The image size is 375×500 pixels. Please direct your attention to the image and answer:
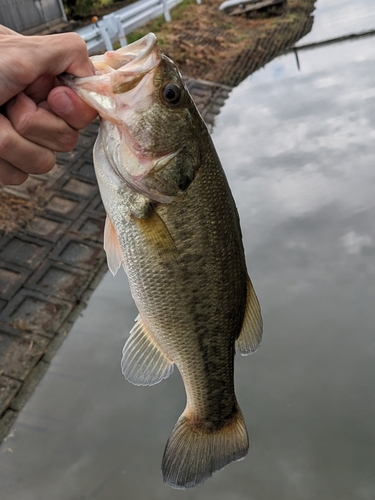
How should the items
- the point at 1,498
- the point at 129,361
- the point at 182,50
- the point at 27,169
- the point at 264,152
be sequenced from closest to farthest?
the point at 27,169
the point at 129,361
the point at 1,498
the point at 264,152
the point at 182,50

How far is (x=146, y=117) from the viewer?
5.32 ft

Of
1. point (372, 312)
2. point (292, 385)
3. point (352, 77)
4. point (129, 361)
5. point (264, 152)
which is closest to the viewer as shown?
point (129, 361)

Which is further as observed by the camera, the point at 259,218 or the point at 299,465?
the point at 259,218

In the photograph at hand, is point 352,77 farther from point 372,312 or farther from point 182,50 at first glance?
point 372,312

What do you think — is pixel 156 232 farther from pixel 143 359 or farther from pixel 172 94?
pixel 143 359

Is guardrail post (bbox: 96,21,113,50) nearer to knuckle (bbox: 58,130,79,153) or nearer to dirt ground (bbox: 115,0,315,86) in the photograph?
dirt ground (bbox: 115,0,315,86)

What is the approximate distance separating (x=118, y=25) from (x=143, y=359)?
8716 millimetres

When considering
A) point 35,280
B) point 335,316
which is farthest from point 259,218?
point 35,280

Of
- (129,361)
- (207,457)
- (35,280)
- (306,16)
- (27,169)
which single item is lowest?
(306,16)

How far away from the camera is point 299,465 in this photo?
3688 millimetres

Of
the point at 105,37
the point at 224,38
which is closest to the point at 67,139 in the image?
the point at 105,37

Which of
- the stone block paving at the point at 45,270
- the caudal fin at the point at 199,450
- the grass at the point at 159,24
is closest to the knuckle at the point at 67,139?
the caudal fin at the point at 199,450

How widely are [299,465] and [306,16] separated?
1310 centimetres

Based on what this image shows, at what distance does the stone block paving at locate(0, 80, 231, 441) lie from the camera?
4219mm
